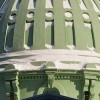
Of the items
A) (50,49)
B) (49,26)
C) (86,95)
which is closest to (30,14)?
(49,26)

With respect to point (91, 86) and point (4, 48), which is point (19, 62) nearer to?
point (4, 48)

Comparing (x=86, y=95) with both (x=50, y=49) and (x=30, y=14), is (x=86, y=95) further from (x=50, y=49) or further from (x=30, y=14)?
(x=30, y=14)

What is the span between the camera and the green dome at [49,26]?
1500 inches

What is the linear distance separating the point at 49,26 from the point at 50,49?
1414 mm

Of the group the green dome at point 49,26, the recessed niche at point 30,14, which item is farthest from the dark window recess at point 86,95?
the recessed niche at point 30,14

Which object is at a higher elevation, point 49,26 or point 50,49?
point 49,26

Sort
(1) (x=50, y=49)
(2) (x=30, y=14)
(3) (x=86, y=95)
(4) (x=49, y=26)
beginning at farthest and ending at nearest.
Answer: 1. (2) (x=30, y=14)
2. (4) (x=49, y=26)
3. (1) (x=50, y=49)
4. (3) (x=86, y=95)

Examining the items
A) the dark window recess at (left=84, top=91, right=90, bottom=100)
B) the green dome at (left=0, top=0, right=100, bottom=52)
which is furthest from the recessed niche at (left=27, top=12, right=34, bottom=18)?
the dark window recess at (left=84, top=91, right=90, bottom=100)

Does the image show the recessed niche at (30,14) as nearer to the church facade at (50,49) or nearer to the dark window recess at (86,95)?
the church facade at (50,49)

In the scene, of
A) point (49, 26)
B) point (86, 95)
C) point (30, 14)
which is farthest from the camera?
point (30, 14)

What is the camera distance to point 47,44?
3806cm

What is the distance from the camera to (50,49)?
37844 millimetres

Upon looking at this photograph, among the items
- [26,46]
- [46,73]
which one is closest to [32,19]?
[26,46]

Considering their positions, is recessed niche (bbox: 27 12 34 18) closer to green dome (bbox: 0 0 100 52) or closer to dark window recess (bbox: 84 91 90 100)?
green dome (bbox: 0 0 100 52)
